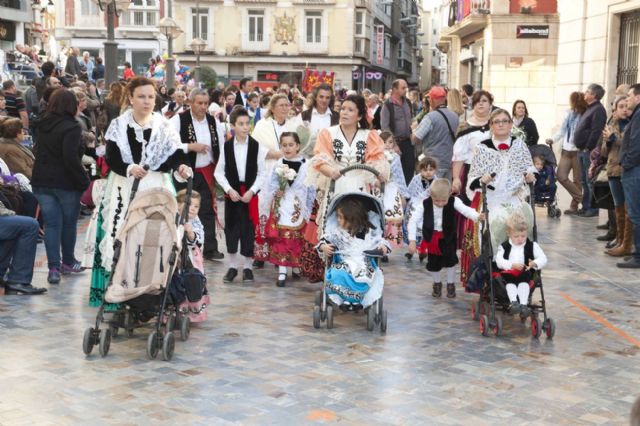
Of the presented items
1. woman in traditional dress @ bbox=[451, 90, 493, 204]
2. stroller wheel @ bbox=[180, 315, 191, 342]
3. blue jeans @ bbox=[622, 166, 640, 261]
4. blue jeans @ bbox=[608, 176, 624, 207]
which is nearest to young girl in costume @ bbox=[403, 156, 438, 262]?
woman in traditional dress @ bbox=[451, 90, 493, 204]

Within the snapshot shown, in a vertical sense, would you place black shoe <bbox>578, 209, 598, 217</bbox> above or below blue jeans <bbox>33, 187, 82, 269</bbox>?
below

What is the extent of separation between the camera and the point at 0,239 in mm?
8680

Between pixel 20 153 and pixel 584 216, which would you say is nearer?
pixel 20 153

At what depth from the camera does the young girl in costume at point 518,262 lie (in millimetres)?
7363

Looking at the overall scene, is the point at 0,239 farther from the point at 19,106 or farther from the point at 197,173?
the point at 19,106

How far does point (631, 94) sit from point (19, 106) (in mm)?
9578

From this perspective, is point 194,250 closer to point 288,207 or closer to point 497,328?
point 288,207

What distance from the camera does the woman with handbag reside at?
436 inches

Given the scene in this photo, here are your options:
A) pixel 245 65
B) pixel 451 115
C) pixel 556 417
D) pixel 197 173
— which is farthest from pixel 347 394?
pixel 245 65

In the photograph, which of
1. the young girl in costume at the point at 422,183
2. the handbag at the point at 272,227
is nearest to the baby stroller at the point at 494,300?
the young girl in costume at the point at 422,183

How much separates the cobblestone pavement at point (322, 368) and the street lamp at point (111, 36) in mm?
8245

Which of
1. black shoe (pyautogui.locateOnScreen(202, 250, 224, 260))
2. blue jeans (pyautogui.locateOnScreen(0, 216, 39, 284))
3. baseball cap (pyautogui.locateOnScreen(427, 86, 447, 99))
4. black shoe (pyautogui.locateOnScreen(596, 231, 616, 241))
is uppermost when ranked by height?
baseball cap (pyautogui.locateOnScreen(427, 86, 447, 99))

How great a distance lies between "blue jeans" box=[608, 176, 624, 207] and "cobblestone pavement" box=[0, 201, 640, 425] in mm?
2526

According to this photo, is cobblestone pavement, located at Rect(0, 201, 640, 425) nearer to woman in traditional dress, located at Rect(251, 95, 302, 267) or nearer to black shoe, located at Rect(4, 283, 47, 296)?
black shoe, located at Rect(4, 283, 47, 296)
